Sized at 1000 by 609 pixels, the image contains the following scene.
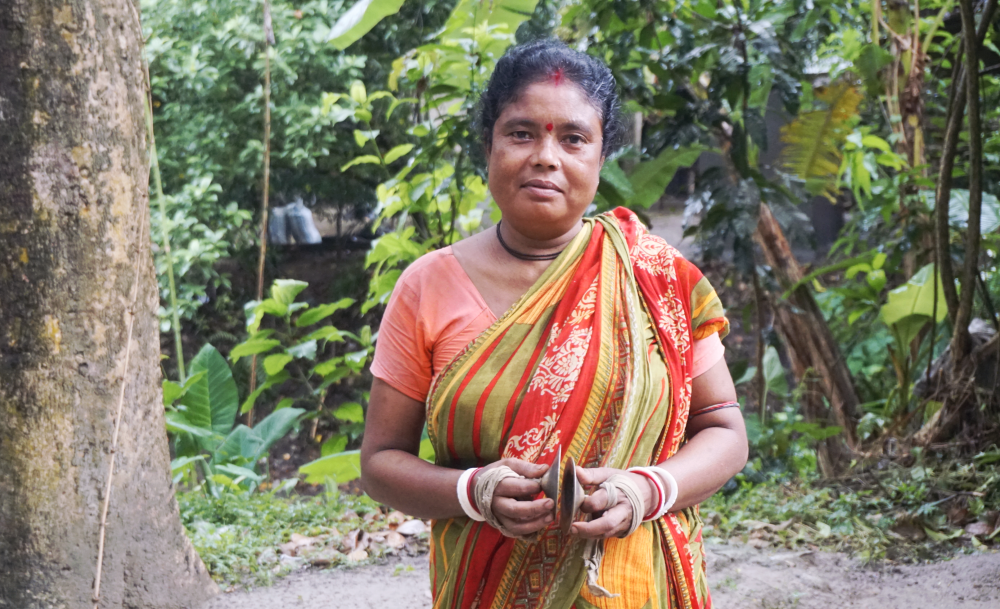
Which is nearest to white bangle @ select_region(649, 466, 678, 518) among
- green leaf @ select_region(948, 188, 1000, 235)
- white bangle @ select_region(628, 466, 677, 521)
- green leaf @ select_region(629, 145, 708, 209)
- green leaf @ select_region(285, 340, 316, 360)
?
white bangle @ select_region(628, 466, 677, 521)

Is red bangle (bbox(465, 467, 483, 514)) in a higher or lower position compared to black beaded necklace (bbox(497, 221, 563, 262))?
lower

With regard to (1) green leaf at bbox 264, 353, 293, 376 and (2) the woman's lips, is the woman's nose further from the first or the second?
(1) green leaf at bbox 264, 353, 293, 376

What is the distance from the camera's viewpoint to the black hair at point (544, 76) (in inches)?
59.0

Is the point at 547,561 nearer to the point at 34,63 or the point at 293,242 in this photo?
the point at 34,63

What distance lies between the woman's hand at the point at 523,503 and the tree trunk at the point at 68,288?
1.55 meters

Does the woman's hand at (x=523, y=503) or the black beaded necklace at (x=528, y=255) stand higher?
the black beaded necklace at (x=528, y=255)

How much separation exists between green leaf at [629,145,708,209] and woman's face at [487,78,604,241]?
2363 mm

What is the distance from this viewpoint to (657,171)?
381 centimetres

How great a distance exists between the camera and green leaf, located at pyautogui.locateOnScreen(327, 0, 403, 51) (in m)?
3.19

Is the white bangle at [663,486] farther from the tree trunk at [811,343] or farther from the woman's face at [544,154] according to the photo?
the tree trunk at [811,343]

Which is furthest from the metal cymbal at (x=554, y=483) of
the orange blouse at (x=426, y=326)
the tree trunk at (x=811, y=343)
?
the tree trunk at (x=811, y=343)

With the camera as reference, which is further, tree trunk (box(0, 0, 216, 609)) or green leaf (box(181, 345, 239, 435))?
green leaf (box(181, 345, 239, 435))

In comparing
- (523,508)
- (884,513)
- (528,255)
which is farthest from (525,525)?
(884,513)

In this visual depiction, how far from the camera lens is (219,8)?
670cm
